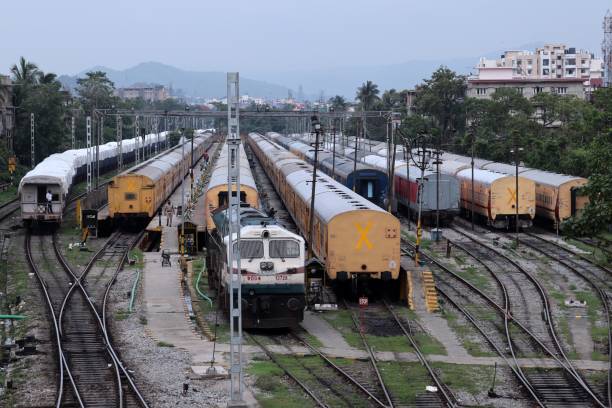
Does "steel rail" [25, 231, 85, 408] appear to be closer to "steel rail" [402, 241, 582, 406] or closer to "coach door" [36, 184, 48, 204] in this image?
"coach door" [36, 184, 48, 204]

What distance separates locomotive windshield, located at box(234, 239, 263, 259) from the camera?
22906 mm

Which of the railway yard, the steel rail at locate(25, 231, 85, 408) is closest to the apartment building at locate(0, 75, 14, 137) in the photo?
the railway yard

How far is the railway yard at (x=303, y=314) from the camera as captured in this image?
1862 centimetres

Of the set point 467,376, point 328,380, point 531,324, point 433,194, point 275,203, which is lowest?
point 531,324

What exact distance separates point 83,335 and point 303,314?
5.43 metres

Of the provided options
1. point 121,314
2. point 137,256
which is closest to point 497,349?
point 121,314

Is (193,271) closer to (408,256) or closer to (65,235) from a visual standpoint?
(408,256)

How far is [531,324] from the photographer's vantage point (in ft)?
84.0

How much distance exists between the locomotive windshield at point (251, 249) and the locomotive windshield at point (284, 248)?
0.96 feet

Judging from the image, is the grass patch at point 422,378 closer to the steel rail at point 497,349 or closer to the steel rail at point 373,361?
the steel rail at point 373,361

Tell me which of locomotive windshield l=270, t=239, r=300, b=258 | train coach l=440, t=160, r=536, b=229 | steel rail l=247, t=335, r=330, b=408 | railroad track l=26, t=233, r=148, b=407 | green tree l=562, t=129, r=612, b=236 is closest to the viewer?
steel rail l=247, t=335, r=330, b=408

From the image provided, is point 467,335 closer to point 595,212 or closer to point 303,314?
point 303,314

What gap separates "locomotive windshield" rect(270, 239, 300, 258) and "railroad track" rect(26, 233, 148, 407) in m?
4.46

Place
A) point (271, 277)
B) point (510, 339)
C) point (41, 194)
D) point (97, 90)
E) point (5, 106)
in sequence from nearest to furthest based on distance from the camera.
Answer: point (271, 277), point (510, 339), point (41, 194), point (5, 106), point (97, 90)
